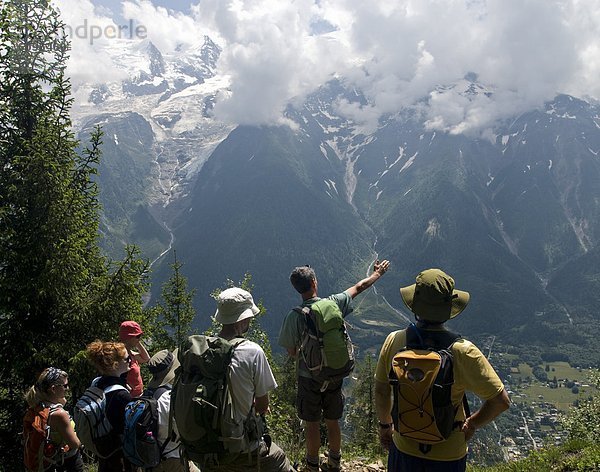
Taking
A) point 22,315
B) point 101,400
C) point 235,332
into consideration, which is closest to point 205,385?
point 235,332

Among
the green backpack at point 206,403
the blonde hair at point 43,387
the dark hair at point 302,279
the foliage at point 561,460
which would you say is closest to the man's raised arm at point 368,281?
the dark hair at point 302,279

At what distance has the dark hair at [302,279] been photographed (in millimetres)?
6848

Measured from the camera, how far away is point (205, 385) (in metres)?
4.87

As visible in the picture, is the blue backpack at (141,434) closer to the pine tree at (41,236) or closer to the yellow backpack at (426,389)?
the yellow backpack at (426,389)

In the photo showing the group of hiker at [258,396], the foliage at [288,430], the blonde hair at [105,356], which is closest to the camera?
the group of hiker at [258,396]

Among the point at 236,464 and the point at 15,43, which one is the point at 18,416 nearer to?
the point at 236,464

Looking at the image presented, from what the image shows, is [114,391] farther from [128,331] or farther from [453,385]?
[453,385]

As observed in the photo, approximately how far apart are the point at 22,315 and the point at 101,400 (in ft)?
25.2

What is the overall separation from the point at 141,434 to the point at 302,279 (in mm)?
3018

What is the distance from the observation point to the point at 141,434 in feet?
18.4

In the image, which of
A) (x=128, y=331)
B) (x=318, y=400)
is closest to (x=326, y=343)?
(x=318, y=400)

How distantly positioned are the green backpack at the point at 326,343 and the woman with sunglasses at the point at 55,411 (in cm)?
358

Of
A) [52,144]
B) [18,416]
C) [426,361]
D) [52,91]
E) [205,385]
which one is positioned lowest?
[18,416]

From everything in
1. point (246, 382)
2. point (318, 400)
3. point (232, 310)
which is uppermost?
point (232, 310)
